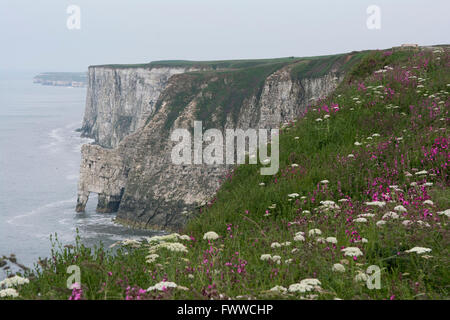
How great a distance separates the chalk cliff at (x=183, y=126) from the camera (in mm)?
78938

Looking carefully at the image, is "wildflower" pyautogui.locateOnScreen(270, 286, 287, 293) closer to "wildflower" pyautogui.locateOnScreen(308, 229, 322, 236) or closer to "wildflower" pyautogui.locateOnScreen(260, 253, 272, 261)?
"wildflower" pyautogui.locateOnScreen(260, 253, 272, 261)

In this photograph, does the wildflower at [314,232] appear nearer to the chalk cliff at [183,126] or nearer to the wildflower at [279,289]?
the wildflower at [279,289]

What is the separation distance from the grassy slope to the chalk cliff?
53268 millimetres

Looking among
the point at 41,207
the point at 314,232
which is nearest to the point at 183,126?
the point at 41,207

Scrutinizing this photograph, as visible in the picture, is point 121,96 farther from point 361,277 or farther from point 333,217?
point 361,277

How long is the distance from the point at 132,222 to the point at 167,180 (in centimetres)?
977

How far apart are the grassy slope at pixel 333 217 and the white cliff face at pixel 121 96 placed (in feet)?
422

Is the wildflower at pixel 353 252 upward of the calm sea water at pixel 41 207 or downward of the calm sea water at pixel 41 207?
upward

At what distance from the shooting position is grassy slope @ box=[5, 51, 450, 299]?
5676 mm

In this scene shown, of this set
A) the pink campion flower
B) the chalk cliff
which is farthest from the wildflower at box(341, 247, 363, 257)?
the chalk cliff

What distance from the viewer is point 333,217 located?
834 centimetres

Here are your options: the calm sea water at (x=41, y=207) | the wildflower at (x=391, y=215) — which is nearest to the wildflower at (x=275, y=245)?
the wildflower at (x=391, y=215)

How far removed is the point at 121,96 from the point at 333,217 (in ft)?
532
